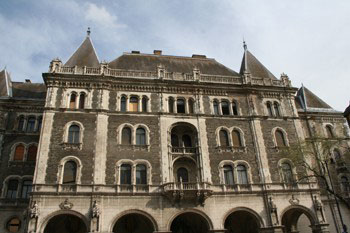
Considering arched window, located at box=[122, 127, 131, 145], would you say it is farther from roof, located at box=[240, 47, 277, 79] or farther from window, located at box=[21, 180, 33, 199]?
roof, located at box=[240, 47, 277, 79]

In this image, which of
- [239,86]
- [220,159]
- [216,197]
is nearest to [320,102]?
[239,86]

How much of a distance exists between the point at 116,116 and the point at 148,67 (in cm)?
924

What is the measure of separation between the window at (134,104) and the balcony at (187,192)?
351 inches

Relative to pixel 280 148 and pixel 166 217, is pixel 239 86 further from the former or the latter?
pixel 166 217

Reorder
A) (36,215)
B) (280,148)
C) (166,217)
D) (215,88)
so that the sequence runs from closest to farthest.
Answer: (36,215) < (166,217) < (280,148) < (215,88)

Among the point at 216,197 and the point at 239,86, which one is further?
the point at 239,86

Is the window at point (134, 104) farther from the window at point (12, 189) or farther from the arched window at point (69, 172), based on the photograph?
the window at point (12, 189)

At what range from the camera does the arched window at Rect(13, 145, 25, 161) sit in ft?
104

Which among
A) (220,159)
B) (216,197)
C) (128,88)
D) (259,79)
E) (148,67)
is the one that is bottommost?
(216,197)

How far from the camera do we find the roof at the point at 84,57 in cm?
3412

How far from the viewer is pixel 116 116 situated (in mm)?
30766

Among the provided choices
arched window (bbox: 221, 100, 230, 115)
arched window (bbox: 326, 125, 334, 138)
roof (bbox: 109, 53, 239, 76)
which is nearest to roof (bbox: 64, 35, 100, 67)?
roof (bbox: 109, 53, 239, 76)

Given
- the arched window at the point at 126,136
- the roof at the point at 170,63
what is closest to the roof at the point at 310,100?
the roof at the point at 170,63

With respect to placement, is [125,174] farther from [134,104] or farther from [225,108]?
[225,108]
